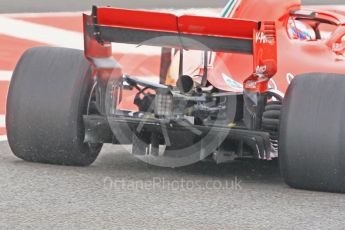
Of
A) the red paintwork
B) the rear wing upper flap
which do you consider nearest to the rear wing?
the rear wing upper flap

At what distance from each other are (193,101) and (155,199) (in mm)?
991

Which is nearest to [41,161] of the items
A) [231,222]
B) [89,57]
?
[89,57]

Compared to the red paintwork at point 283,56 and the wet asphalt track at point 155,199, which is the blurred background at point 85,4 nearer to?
the red paintwork at point 283,56

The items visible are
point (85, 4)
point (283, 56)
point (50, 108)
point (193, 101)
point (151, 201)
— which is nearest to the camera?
point (151, 201)

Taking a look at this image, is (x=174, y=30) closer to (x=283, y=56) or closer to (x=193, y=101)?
(x=193, y=101)

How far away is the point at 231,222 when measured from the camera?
5398 mm

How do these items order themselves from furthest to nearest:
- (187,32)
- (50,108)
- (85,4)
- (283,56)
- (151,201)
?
1. (85,4)
2. (283,56)
3. (50,108)
4. (187,32)
5. (151,201)

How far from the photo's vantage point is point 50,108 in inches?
269

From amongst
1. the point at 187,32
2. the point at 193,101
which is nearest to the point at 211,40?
the point at 187,32

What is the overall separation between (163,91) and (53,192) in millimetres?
1060

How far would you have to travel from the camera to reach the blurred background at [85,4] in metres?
11.6

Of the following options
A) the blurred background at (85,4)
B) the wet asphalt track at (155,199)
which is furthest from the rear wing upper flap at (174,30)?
the blurred background at (85,4)

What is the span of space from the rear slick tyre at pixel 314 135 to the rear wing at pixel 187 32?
0.29m

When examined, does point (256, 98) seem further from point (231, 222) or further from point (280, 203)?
point (231, 222)
